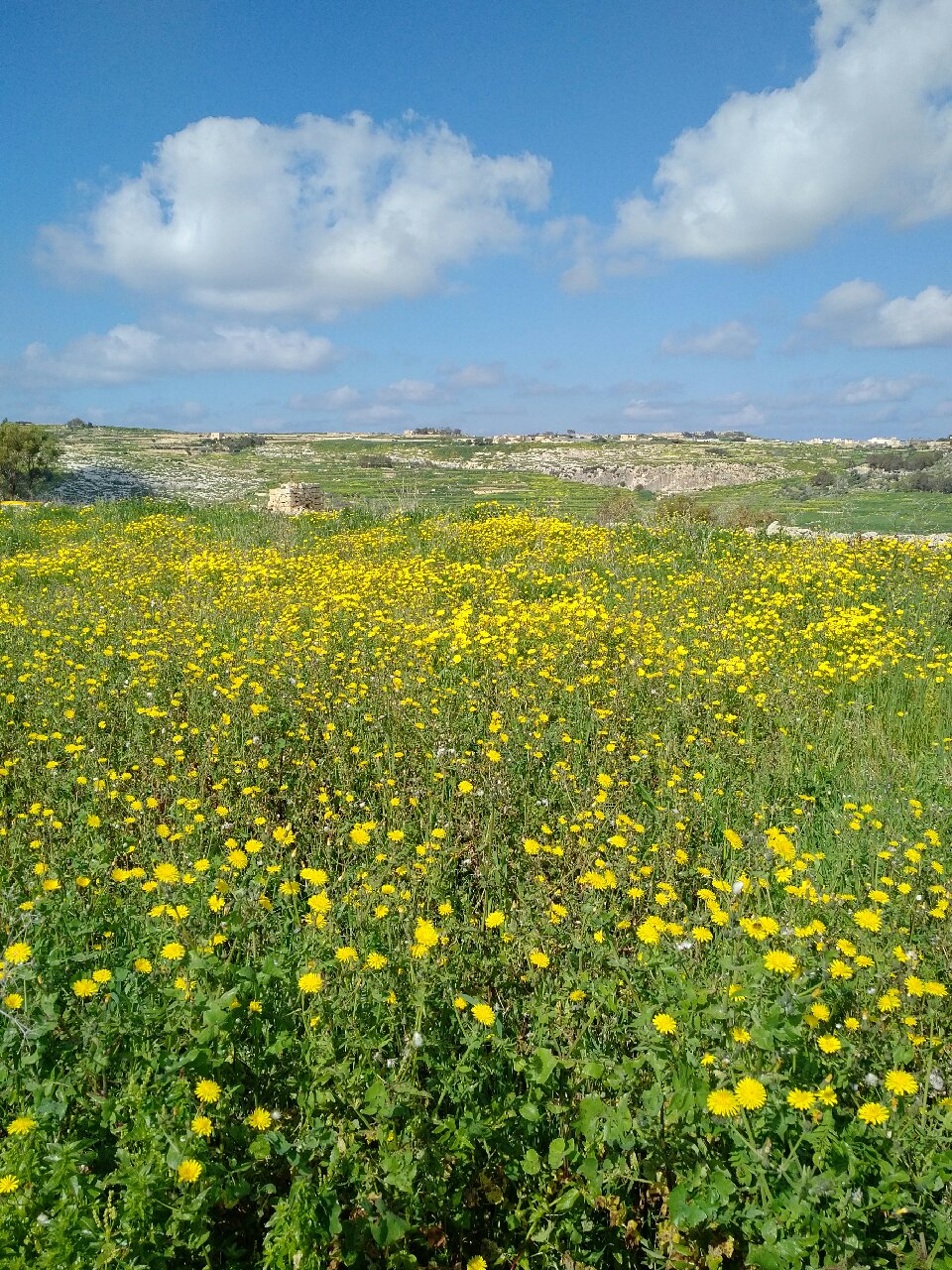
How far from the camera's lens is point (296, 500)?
62.5ft

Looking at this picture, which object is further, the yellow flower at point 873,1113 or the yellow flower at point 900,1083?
the yellow flower at point 900,1083

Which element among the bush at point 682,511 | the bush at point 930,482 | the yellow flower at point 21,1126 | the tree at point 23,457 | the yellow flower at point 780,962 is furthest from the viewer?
the tree at point 23,457

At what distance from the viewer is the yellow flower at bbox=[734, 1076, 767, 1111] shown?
6.68 feet

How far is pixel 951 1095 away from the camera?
247 cm

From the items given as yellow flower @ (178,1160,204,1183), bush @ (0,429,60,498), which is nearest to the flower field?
yellow flower @ (178,1160,204,1183)

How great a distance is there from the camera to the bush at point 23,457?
28.6 m

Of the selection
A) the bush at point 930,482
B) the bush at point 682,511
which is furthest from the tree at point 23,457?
the bush at point 930,482

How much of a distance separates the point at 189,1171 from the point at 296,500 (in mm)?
18254

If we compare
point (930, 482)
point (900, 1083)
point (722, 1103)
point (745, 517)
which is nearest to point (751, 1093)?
point (722, 1103)

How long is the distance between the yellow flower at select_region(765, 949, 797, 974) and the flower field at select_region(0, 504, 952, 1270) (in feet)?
0.05

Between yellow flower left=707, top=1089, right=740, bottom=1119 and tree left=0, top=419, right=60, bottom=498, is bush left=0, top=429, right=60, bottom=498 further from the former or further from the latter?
Result: yellow flower left=707, top=1089, right=740, bottom=1119

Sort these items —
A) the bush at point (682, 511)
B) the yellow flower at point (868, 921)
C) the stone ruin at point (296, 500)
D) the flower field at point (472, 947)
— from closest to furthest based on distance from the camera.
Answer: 1. the flower field at point (472, 947)
2. the yellow flower at point (868, 921)
3. the bush at point (682, 511)
4. the stone ruin at point (296, 500)

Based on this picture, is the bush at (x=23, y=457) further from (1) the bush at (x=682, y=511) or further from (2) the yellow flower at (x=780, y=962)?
(2) the yellow flower at (x=780, y=962)

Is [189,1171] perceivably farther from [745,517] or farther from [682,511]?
[745,517]
